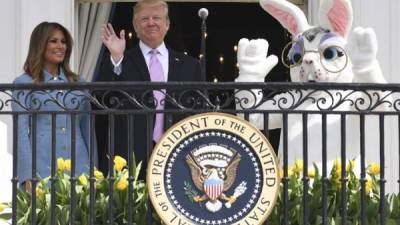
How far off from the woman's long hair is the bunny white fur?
1141 mm

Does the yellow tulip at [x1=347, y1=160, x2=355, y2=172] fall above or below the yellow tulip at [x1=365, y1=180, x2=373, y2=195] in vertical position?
above

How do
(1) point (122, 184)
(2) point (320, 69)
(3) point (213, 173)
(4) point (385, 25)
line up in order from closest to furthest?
(3) point (213, 173)
(1) point (122, 184)
(2) point (320, 69)
(4) point (385, 25)

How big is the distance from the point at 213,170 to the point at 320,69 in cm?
126

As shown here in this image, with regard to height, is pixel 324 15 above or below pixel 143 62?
above

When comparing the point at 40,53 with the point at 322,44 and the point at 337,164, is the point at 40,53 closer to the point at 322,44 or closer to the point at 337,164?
the point at 322,44

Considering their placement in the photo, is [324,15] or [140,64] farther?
[140,64]

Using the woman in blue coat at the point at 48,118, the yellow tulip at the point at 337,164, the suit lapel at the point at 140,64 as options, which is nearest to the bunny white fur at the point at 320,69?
the yellow tulip at the point at 337,164

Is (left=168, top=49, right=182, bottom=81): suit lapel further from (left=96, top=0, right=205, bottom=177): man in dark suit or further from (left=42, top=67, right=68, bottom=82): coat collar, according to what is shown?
(left=42, top=67, right=68, bottom=82): coat collar

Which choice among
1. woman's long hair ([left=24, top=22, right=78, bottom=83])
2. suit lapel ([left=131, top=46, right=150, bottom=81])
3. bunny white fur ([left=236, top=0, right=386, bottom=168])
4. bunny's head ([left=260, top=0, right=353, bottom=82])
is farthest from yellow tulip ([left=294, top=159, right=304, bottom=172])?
woman's long hair ([left=24, top=22, right=78, bottom=83])

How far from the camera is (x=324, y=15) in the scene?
664cm

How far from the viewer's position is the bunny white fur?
19.8 ft

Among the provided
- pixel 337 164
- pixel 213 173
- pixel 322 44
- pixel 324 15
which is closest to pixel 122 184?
pixel 213 173

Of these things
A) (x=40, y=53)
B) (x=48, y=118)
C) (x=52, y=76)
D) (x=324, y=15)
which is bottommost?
(x=48, y=118)

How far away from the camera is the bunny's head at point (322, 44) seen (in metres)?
6.45
